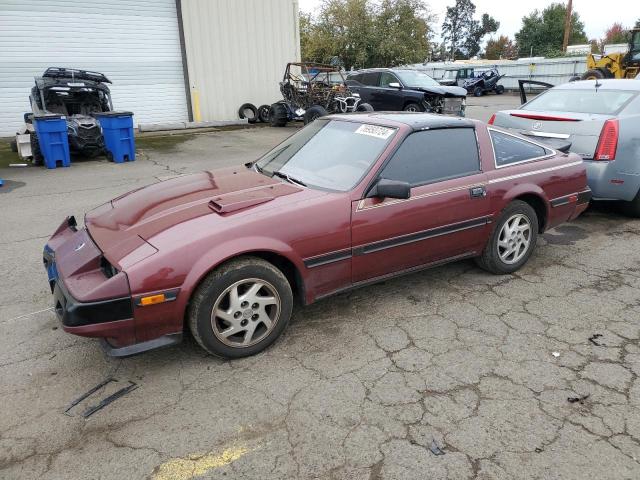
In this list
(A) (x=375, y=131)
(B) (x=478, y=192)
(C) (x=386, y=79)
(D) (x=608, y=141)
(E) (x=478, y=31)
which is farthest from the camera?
(E) (x=478, y=31)

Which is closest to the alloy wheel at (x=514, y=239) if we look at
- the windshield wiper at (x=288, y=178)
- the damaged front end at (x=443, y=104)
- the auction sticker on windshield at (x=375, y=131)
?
the auction sticker on windshield at (x=375, y=131)

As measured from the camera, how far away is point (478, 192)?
12.6ft

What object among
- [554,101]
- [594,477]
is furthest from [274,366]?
[554,101]

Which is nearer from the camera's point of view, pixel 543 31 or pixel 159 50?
pixel 159 50

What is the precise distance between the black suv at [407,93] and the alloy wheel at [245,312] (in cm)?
1296

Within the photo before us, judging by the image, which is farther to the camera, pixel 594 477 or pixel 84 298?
pixel 84 298

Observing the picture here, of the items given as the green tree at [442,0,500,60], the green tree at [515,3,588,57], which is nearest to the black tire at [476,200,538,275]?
the green tree at [515,3,588,57]

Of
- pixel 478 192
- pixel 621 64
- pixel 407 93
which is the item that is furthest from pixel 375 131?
pixel 621 64

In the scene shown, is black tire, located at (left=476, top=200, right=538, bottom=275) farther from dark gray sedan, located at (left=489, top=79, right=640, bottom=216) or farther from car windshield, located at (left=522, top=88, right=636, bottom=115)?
car windshield, located at (left=522, top=88, right=636, bottom=115)

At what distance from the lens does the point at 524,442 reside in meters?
2.39

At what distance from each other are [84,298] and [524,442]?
92.9 inches

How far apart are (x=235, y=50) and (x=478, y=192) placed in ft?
46.1

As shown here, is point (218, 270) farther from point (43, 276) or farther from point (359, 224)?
point (43, 276)

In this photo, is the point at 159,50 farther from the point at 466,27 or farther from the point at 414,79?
the point at 466,27
